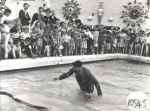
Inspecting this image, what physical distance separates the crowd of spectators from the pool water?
2.02ft

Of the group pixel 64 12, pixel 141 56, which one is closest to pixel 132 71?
pixel 141 56

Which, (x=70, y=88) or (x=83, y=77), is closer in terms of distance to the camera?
(x=83, y=77)

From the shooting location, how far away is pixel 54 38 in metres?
8.38

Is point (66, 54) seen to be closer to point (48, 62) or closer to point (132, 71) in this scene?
point (48, 62)

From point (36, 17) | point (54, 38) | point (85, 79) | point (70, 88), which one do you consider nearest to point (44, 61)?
point (54, 38)

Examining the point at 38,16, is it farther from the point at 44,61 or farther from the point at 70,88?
the point at 70,88

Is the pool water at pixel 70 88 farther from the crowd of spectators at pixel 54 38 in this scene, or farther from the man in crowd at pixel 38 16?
the man in crowd at pixel 38 16

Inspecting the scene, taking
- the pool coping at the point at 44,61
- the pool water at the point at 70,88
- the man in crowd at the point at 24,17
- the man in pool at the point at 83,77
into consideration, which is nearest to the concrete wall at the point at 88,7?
the man in crowd at the point at 24,17

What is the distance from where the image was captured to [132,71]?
9023 millimetres

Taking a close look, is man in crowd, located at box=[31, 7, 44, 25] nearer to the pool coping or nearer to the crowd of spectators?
the crowd of spectators

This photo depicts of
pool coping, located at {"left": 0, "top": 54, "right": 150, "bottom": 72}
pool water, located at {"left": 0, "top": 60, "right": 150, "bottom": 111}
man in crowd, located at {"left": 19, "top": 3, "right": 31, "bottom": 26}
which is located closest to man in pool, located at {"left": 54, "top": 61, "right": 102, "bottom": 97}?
pool water, located at {"left": 0, "top": 60, "right": 150, "bottom": 111}

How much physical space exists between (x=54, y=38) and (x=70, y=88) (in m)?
2.22

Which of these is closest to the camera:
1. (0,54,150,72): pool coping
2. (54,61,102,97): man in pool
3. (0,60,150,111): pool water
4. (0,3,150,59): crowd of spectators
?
(0,60,150,111): pool water

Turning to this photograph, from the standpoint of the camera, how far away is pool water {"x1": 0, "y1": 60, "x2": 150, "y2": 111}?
5348mm
